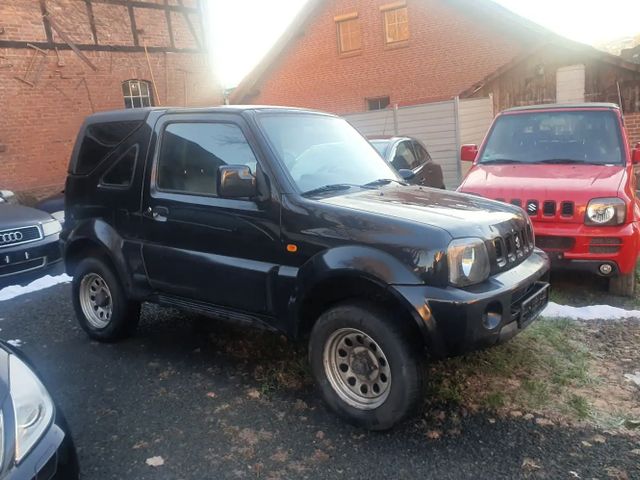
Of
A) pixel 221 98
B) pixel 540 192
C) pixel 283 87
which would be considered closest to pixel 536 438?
pixel 540 192

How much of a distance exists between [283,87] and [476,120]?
11.0m

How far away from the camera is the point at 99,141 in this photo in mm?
4707

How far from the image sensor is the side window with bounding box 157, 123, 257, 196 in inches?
150

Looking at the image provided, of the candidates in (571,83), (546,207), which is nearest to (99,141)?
(546,207)

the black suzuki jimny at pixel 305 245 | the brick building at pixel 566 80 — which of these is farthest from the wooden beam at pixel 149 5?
the black suzuki jimny at pixel 305 245

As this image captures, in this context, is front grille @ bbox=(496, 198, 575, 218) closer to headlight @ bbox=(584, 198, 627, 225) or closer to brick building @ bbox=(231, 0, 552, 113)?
headlight @ bbox=(584, 198, 627, 225)

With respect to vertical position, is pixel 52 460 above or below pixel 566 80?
below

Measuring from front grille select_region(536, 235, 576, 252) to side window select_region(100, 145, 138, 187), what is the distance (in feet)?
12.4

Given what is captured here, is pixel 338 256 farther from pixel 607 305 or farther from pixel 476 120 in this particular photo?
pixel 476 120

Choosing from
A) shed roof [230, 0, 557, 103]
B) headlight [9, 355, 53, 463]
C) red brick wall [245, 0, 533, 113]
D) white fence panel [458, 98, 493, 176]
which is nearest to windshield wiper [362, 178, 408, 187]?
headlight [9, 355, 53, 463]

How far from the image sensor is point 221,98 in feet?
59.9

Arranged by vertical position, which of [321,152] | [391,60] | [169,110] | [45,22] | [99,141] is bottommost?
[321,152]

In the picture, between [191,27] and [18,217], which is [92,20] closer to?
[191,27]

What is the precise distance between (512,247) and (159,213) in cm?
253
